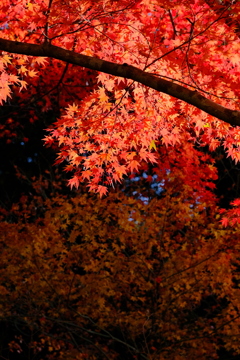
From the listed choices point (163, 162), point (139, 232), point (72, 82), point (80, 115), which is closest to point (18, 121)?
point (72, 82)

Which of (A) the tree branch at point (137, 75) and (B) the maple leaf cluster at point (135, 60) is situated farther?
(B) the maple leaf cluster at point (135, 60)

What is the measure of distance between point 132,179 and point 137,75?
7799mm

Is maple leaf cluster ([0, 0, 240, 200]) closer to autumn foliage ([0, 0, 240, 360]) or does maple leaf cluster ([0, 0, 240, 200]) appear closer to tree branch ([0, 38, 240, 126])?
autumn foliage ([0, 0, 240, 360])

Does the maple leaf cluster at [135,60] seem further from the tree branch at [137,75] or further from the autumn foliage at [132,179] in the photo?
the tree branch at [137,75]

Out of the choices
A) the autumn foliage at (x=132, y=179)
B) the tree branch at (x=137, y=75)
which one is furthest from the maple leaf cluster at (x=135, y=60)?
the tree branch at (x=137, y=75)

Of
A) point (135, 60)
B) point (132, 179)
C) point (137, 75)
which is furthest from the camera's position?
point (132, 179)

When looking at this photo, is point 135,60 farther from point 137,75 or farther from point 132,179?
point 132,179

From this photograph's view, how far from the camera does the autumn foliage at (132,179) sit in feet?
15.5

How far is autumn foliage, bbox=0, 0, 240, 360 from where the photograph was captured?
471 cm

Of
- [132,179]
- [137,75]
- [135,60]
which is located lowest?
[137,75]

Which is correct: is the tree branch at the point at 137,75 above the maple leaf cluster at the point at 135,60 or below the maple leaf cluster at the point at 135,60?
below

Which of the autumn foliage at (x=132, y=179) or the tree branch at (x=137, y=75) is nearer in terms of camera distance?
the tree branch at (x=137, y=75)

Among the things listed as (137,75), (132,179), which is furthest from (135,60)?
(132,179)

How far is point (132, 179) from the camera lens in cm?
1135
